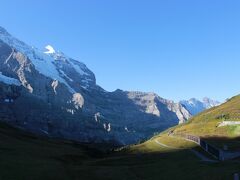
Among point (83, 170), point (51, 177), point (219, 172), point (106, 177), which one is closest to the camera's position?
point (219, 172)

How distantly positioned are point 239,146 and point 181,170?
117ft

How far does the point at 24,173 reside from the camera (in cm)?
5500

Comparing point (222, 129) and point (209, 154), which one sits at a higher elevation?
point (222, 129)

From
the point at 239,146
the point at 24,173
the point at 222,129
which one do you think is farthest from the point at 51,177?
the point at 222,129

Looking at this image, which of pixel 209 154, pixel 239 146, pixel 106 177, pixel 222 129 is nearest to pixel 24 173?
pixel 106 177

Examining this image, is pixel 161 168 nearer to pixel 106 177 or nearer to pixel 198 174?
pixel 106 177

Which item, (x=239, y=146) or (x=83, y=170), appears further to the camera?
(x=239, y=146)

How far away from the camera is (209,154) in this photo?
81.8 metres

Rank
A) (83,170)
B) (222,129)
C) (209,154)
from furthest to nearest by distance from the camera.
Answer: (222,129) < (209,154) < (83,170)

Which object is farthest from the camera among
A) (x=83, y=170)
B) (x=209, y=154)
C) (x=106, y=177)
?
(x=209, y=154)

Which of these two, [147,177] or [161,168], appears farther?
[161,168]

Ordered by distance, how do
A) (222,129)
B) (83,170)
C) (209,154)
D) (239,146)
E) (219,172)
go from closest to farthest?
(219,172) < (83,170) < (209,154) < (239,146) < (222,129)

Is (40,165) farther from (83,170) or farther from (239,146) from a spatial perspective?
(239,146)

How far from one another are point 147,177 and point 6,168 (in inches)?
693
